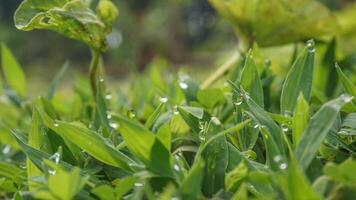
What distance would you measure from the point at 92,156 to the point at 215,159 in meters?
0.12

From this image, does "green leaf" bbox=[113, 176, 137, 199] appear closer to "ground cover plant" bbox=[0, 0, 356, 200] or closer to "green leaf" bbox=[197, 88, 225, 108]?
"ground cover plant" bbox=[0, 0, 356, 200]

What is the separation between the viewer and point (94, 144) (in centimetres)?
49

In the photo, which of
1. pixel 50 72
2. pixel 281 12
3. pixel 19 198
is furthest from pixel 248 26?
pixel 50 72

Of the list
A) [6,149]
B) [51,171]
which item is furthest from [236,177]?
[6,149]

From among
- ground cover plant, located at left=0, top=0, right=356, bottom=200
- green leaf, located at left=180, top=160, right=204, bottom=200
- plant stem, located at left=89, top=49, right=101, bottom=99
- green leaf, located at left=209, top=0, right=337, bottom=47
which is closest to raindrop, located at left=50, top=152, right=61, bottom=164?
ground cover plant, located at left=0, top=0, right=356, bottom=200

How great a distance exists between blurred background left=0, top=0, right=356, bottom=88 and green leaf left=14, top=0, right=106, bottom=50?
5.68 meters

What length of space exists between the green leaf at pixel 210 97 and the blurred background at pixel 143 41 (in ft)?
18.5

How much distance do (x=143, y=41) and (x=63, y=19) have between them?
8.28 meters

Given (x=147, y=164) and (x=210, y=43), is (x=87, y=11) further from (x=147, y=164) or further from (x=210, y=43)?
(x=210, y=43)

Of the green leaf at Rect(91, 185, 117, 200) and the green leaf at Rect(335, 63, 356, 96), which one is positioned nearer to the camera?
the green leaf at Rect(91, 185, 117, 200)

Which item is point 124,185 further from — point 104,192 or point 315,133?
point 315,133

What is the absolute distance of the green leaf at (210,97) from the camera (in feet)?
2.28

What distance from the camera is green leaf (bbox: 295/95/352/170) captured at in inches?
16.4

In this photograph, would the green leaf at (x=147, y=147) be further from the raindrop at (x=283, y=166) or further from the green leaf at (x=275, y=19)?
the green leaf at (x=275, y=19)
